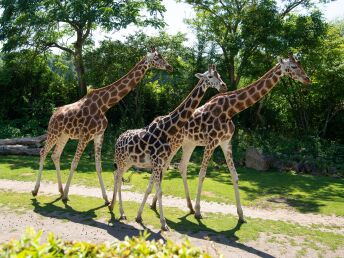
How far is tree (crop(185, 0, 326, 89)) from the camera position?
20.8 m

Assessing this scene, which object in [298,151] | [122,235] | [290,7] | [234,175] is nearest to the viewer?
[122,235]

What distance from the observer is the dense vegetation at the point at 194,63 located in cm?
2022

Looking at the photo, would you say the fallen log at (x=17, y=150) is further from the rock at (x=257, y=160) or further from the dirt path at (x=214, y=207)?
the rock at (x=257, y=160)

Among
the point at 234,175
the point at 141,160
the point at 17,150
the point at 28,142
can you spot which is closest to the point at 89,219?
the point at 141,160

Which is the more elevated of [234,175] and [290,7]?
[290,7]

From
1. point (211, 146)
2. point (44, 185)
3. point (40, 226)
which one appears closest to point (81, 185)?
point (44, 185)

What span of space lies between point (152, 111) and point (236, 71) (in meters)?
5.58

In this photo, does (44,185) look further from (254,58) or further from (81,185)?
(254,58)

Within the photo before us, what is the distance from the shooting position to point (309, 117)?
23406 millimetres

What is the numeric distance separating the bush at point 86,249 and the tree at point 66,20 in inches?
671

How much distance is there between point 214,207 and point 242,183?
11.3ft

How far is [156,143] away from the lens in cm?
Result: 885

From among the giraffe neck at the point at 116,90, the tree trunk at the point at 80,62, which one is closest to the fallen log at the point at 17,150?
the tree trunk at the point at 80,62

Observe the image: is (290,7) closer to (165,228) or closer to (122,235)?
(165,228)
